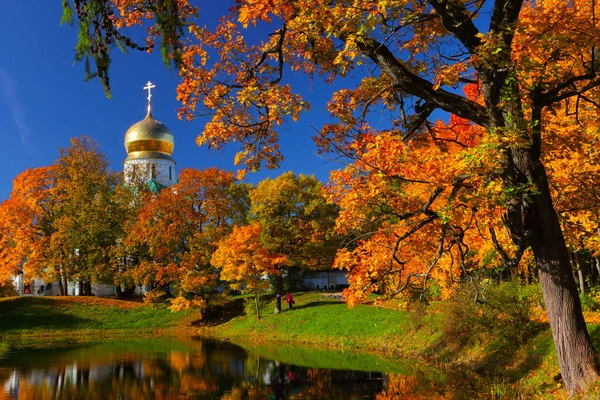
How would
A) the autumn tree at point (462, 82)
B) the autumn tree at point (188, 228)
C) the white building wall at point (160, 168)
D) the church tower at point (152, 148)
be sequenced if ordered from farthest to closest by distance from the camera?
1. the church tower at point (152, 148)
2. the white building wall at point (160, 168)
3. the autumn tree at point (188, 228)
4. the autumn tree at point (462, 82)

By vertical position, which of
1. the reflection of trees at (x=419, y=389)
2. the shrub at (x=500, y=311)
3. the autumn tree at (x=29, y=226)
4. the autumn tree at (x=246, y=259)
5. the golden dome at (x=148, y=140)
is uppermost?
the golden dome at (x=148, y=140)

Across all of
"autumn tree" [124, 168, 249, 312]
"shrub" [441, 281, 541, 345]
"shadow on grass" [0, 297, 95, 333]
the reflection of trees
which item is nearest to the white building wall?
"autumn tree" [124, 168, 249, 312]

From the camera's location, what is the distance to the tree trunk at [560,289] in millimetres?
8445

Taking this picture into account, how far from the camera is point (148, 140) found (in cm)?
5647

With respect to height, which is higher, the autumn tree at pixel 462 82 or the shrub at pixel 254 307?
the autumn tree at pixel 462 82

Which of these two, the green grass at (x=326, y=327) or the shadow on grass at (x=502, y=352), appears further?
the green grass at (x=326, y=327)

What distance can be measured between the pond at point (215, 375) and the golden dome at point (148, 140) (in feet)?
108

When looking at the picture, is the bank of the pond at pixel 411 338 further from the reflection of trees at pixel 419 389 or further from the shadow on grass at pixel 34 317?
the shadow on grass at pixel 34 317

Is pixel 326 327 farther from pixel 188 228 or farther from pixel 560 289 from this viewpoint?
pixel 560 289

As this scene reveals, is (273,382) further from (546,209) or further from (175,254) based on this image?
(175,254)

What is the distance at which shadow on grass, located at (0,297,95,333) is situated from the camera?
35781mm

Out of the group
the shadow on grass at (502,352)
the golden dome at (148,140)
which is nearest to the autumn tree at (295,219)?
the shadow on grass at (502,352)

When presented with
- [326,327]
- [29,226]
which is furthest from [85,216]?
[326,327]

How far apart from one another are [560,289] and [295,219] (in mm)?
28302
